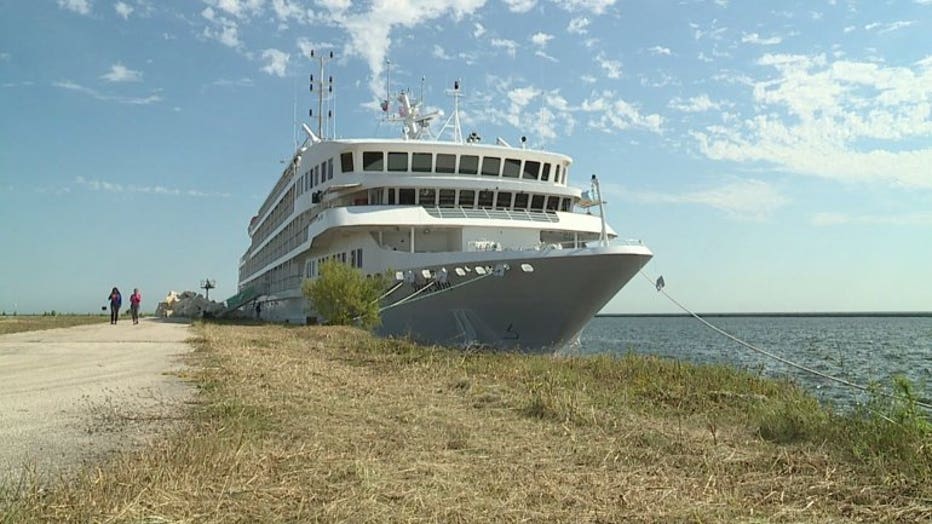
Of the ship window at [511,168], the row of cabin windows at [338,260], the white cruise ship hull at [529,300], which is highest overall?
the ship window at [511,168]

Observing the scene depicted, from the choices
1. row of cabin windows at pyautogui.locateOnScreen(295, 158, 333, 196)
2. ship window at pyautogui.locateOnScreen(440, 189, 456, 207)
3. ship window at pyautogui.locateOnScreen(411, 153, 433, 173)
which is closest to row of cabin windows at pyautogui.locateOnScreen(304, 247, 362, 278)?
row of cabin windows at pyautogui.locateOnScreen(295, 158, 333, 196)

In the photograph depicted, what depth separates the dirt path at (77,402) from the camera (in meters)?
5.15

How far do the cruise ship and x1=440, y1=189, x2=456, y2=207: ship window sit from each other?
3 centimetres

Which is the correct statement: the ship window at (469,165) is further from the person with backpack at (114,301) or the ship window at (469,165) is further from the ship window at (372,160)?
the person with backpack at (114,301)

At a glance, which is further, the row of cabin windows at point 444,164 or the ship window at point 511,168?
the ship window at point 511,168

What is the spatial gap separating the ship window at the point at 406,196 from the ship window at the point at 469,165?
6.14 ft

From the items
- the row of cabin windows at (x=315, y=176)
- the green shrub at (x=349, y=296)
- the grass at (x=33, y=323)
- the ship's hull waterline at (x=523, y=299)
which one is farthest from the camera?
the row of cabin windows at (x=315, y=176)

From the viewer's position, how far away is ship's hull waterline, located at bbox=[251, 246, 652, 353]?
1791 centimetres

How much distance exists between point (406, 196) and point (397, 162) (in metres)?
1.27

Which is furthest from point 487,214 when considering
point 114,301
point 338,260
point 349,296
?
point 114,301

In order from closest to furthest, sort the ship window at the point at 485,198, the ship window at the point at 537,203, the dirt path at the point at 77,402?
the dirt path at the point at 77,402 → the ship window at the point at 485,198 → the ship window at the point at 537,203

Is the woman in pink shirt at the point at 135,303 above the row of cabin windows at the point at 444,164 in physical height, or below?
below

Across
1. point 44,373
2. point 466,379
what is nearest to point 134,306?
point 44,373

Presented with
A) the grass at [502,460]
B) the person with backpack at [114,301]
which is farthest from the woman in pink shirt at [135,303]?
the grass at [502,460]
